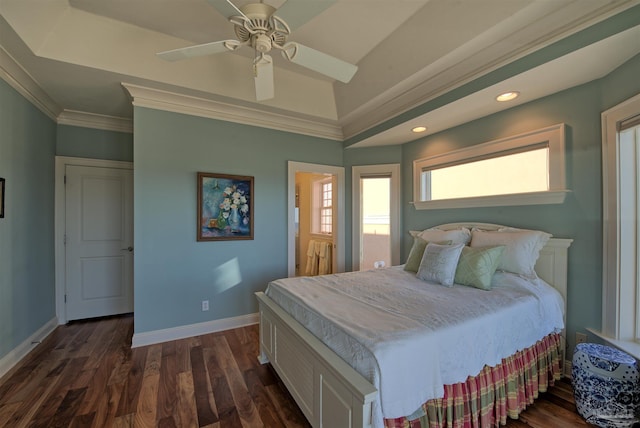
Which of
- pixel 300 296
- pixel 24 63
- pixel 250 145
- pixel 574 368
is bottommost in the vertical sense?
pixel 574 368

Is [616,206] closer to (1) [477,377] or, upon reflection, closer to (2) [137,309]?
(1) [477,377]

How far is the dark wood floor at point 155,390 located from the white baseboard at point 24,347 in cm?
5

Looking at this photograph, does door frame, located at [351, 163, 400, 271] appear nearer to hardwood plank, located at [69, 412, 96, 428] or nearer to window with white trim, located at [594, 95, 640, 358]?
window with white trim, located at [594, 95, 640, 358]

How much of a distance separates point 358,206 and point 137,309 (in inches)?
117

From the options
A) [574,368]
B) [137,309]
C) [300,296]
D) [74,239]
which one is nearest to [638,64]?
[574,368]

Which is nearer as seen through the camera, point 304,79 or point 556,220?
point 556,220

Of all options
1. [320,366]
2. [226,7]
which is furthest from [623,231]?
[226,7]

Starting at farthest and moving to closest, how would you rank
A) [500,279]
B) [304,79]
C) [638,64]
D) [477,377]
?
1. [304,79]
2. [500,279]
3. [638,64]
4. [477,377]

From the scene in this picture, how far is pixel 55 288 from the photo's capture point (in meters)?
3.29

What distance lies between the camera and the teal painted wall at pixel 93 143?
132 inches

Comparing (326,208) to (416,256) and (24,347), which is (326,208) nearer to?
(416,256)

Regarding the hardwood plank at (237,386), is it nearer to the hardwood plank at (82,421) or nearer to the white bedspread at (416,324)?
the white bedspread at (416,324)

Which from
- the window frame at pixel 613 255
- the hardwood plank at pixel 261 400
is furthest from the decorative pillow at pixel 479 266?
the hardwood plank at pixel 261 400

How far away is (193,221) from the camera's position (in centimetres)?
309
